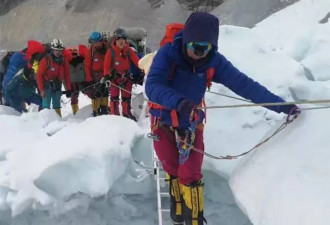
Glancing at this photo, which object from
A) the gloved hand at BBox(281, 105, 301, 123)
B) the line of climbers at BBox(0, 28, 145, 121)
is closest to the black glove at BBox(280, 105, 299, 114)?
the gloved hand at BBox(281, 105, 301, 123)

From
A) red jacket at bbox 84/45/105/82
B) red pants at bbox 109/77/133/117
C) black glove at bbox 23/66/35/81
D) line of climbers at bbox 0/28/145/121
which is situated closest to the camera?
line of climbers at bbox 0/28/145/121

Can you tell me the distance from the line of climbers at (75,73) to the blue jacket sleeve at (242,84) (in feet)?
11.8

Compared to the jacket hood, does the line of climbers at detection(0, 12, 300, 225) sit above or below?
below

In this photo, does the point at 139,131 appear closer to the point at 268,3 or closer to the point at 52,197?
the point at 52,197

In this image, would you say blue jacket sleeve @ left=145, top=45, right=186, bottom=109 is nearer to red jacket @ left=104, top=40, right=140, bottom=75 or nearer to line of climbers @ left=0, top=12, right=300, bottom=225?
line of climbers @ left=0, top=12, right=300, bottom=225

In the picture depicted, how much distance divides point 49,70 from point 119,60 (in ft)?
3.44

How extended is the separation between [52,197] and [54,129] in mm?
1496

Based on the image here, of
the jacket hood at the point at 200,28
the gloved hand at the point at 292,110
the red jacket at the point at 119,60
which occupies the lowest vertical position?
the red jacket at the point at 119,60

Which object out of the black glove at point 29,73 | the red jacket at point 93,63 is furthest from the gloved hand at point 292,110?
the black glove at point 29,73

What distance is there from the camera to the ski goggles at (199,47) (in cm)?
310

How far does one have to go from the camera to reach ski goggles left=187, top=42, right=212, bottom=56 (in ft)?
10.2

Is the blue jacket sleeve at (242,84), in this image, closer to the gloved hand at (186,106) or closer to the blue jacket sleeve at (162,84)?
the blue jacket sleeve at (162,84)

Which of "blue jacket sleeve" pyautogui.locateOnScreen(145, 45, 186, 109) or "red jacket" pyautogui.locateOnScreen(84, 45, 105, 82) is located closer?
"blue jacket sleeve" pyautogui.locateOnScreen(145, 45, 186, 109)

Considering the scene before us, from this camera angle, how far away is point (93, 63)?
24.3 feet
